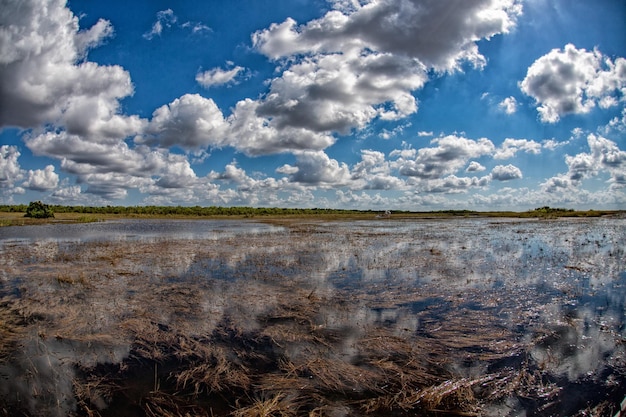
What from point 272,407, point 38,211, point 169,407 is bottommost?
point 169,407

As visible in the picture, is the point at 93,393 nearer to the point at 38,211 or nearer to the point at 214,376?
the point at 214,376

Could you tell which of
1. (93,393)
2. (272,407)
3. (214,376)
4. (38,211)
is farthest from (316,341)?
(38,211)

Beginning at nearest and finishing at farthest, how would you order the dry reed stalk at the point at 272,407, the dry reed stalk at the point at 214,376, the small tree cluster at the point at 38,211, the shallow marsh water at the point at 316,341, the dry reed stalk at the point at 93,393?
the dry reed stalk at the point at 272,407 → the dry reed stalk at the point at 93,393 → the shallow marsh water at the point at 316,341 → the dry reed stalk at the point at 214,376 → the small tree cluster at the point at 38,211

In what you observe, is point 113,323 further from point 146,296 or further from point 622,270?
point 622,270

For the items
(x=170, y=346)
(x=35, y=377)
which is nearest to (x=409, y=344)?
(x=170, y=346)

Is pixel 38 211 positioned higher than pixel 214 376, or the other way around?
pixel 38 211

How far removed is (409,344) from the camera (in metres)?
9.49

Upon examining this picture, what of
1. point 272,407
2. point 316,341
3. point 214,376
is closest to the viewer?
point 272,407

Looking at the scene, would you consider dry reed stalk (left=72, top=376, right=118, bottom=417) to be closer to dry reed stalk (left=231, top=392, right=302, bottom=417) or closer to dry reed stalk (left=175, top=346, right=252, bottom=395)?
dry reed stalk (left=175, top=346, right=252, bottom=395)

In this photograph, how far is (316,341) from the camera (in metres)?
9.84

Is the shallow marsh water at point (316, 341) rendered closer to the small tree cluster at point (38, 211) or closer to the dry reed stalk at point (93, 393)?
the dry reed stalk at point (93, 393)

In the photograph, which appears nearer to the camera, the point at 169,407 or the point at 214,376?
the point at 169,407

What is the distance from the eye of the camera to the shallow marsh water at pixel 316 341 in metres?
6.96

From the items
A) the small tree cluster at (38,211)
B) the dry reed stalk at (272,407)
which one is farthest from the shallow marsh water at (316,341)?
the small tree cluster at (38,211)
